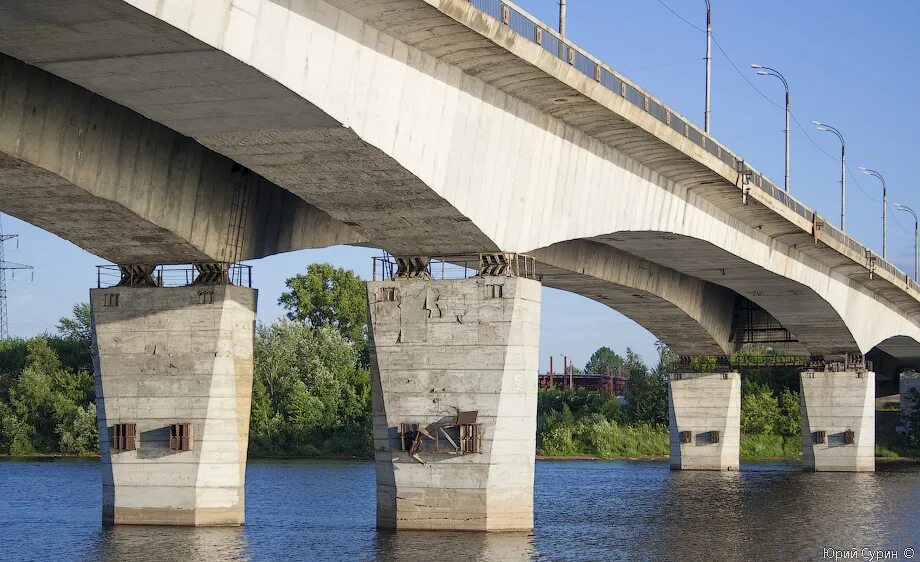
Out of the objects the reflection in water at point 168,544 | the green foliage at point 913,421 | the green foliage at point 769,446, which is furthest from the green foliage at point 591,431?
the reflection in water at point 168,544

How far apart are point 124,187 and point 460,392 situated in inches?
410

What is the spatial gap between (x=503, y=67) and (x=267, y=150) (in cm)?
676

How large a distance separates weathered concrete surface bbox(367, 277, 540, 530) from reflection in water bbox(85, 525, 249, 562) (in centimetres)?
473

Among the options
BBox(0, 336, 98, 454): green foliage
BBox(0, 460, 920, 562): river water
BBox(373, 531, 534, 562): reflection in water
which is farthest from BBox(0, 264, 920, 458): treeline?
BBox(373, 531, 534, 562): reflection in water

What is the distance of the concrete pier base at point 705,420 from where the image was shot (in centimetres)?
7900

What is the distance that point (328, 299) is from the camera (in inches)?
4304

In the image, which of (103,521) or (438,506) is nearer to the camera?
(438,506)

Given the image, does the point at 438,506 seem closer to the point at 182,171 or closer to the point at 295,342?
the point at 182,171

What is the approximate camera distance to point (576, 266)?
183ft

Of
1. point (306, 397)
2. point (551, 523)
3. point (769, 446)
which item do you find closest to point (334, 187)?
point (551, 523)

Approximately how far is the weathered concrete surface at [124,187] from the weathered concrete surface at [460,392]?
21.7 feet

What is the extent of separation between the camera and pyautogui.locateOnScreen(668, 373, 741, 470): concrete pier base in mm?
79000

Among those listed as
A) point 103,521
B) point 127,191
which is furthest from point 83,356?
point 127,191

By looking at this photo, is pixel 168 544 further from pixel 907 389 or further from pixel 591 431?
pixel 907 389
